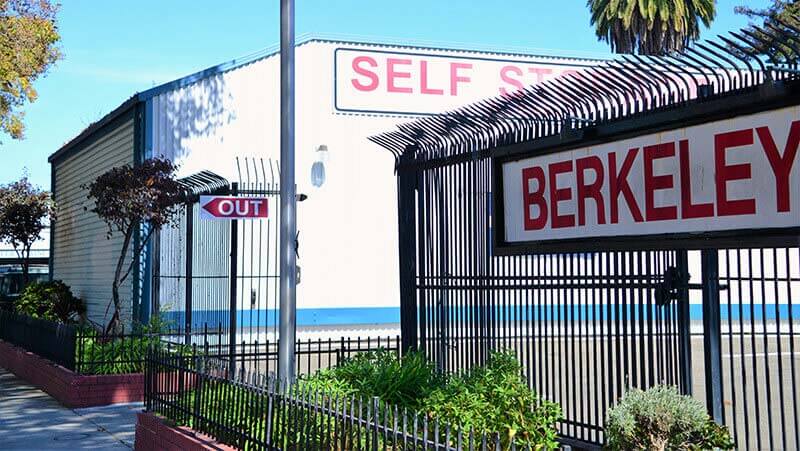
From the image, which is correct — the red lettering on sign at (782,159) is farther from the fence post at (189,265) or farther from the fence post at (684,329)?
the fence post at (189,265)

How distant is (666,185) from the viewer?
7180 mm

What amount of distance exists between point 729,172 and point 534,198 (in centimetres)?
229

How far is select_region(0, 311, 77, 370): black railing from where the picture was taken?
1555 cm

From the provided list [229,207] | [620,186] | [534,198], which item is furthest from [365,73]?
[620,186]

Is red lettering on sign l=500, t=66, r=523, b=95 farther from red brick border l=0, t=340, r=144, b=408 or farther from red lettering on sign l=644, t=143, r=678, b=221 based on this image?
red lettering on sign l=644, t=143, r=678, b=221

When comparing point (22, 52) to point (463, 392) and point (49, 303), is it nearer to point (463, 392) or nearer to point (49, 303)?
point (49, 303)

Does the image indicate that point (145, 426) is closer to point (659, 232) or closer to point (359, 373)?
point (359, 373)

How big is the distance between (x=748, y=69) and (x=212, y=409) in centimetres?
549

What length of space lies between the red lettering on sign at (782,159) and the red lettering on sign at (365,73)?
19.3 metres

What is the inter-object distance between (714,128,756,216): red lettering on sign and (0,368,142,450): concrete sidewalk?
757cm

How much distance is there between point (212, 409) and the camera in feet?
29.4

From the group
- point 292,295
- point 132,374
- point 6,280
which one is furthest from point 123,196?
point 6,280

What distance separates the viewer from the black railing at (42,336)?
15.6 metres

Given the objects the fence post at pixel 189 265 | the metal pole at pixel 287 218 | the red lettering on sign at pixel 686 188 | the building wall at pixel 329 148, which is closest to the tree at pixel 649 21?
the building wall at pixel 329 148
